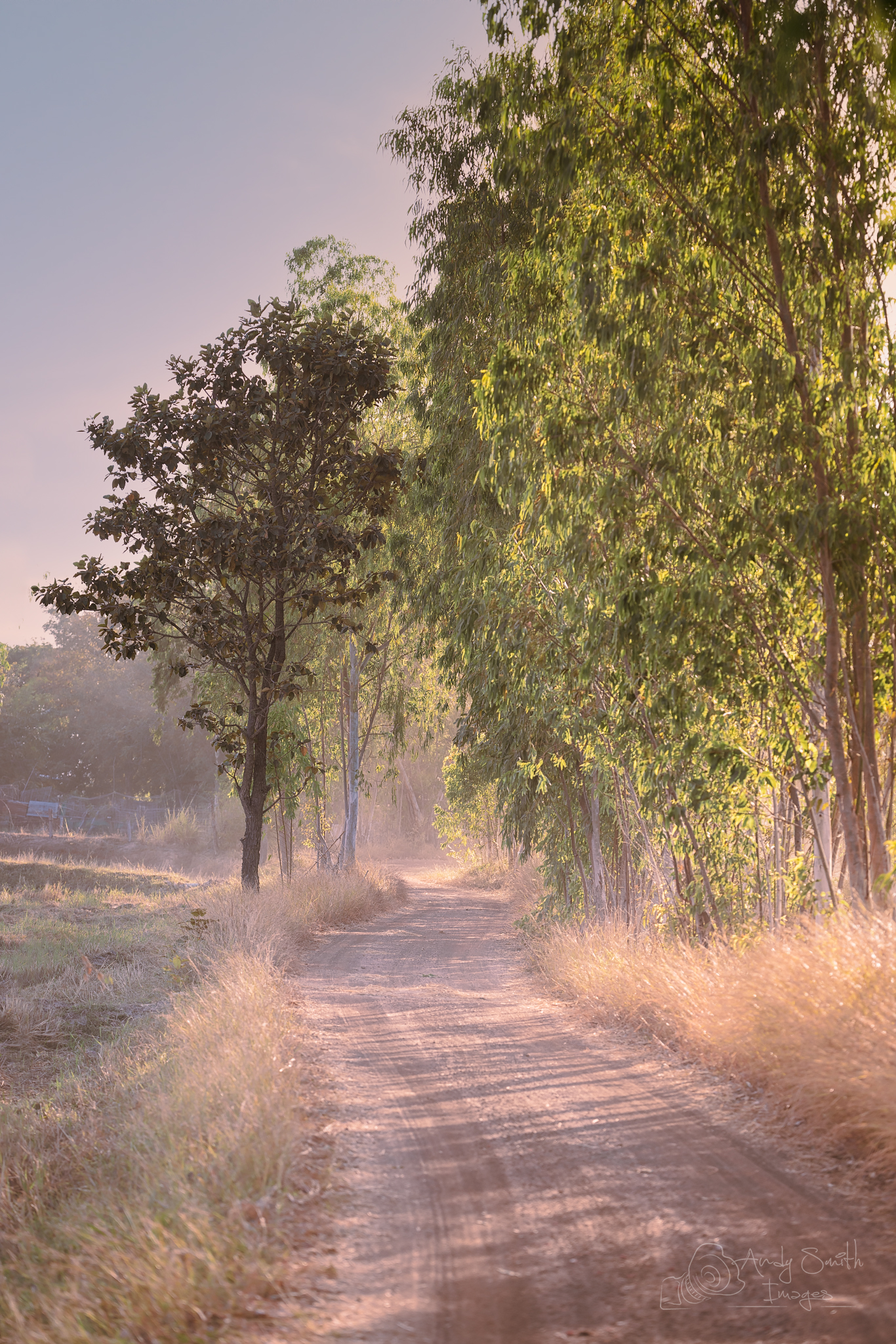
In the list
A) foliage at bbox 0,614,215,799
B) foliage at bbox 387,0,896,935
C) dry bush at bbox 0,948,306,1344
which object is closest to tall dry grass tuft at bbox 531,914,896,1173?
foliage at bbox 387,0,896,935

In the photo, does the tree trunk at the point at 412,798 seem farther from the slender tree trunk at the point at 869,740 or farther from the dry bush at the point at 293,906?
the slender tree trunk at the point at 869,740

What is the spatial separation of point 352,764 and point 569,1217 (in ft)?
54.3

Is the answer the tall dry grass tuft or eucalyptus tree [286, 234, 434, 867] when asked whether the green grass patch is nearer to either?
eucalyptus tree [286, 234, 434, 867]

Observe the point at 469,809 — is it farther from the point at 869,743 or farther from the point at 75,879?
the point at 869,743

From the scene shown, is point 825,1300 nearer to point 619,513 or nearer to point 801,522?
point 801,522

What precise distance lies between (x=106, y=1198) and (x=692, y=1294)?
2698mm

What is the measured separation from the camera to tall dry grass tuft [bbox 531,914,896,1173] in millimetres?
4289

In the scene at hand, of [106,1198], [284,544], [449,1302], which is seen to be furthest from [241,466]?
[449,1302]

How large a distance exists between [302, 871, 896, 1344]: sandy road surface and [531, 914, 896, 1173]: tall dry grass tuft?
0.44m

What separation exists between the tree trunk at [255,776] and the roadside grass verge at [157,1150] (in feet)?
9.10

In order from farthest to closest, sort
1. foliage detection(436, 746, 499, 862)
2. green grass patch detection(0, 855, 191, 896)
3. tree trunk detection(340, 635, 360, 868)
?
1. green grass patch detection(0, 855, 191, 896)
2. tree trunk detection(340, 635, 360, 868)
3. foliage detection(436, 746, 499, 862)

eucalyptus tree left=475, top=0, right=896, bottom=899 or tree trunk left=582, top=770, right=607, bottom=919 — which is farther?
tree trunk left=582, top=770, right=607, bottom=919

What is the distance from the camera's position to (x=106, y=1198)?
4137 millimetres

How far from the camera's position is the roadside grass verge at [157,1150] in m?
2.99
